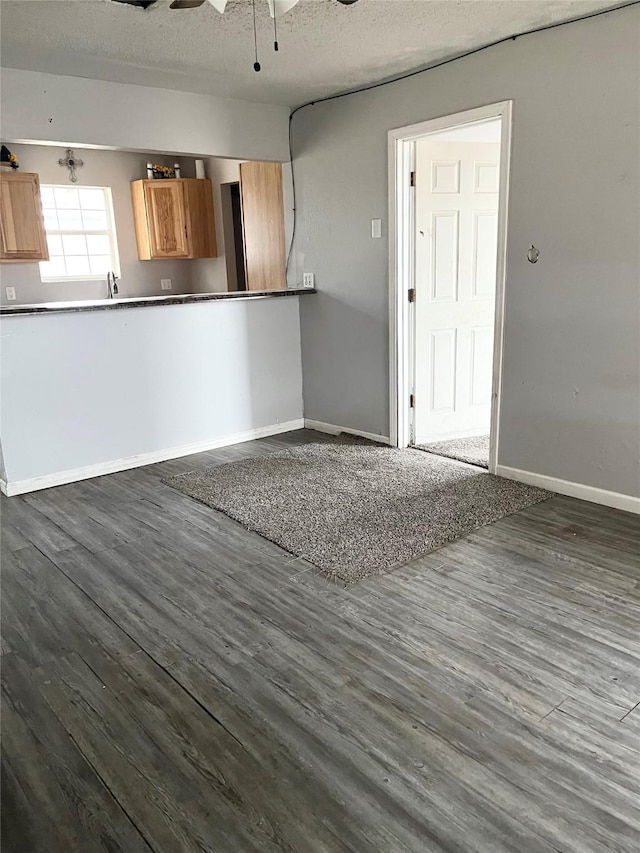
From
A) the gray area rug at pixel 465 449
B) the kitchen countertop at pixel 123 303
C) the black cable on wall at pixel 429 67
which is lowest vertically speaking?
the gray area rug at pixel 465 449

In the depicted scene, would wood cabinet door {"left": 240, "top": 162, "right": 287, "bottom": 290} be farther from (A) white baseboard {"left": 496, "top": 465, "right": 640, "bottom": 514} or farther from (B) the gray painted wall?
(A) white baseboard {"left": 496, "top": 465, "right": 640, "bottom": 514}

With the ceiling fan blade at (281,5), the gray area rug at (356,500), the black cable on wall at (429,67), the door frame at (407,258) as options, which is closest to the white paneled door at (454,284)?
the door frame at (407,258)

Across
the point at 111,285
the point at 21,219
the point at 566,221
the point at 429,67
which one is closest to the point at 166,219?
the point at 111,285

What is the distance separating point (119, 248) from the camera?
6.88m

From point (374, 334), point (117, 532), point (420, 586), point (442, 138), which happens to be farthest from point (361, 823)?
point (442, 138)

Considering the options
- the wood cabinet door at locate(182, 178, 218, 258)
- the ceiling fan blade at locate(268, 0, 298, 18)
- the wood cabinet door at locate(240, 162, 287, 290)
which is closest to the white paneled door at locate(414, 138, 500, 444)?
the wood cabinet door at locate(240, 162, 287, 290)

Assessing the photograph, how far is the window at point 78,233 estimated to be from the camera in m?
6.61

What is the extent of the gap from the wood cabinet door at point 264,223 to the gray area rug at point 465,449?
5.84ft

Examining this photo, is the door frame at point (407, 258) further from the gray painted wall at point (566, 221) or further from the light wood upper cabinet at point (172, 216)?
the light wood upper cabinet at point (172, 216)

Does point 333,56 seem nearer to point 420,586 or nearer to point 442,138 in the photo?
point 442,138

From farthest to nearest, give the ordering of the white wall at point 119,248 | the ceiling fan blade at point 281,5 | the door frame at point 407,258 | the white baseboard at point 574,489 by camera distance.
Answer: the white wall at point 119,248 → the door frame at point 407,258 → the white baseboard at point 574,489 → the ceiling fan blade at point 281,5

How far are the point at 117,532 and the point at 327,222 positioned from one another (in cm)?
269

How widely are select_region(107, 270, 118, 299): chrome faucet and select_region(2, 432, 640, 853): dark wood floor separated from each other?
425 centimetres

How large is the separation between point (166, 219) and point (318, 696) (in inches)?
232
